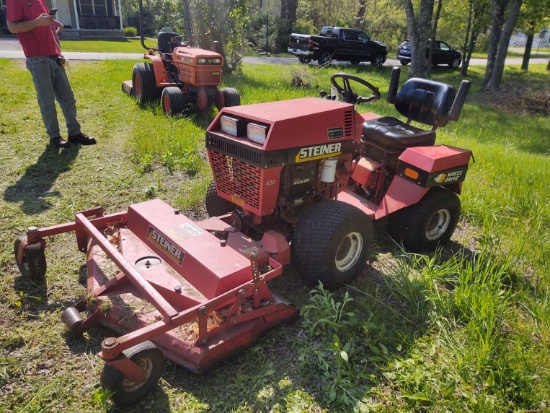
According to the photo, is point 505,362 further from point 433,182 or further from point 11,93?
point 11,93

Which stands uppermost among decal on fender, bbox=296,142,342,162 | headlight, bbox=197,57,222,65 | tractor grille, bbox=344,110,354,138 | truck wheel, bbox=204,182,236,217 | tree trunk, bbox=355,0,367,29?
tree trunk, bbox=355,0,367,29

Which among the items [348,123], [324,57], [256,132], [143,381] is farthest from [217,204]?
[324,57]

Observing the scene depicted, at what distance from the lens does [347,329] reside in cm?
263

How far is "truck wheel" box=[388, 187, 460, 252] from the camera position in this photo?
3.51m

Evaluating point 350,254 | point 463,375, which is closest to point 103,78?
point 350,254

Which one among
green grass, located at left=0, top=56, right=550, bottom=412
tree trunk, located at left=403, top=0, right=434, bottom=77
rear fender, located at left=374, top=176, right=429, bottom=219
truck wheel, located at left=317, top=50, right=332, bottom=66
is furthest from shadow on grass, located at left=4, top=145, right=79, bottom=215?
truck wheel, located at left=317, top=50, right=332, bottom=66

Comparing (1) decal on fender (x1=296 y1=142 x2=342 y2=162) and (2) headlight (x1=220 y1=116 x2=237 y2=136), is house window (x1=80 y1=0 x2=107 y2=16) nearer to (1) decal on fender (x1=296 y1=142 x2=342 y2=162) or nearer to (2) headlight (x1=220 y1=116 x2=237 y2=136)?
(2) headlight (x1=220 y1=116 x2=237 y2=136)

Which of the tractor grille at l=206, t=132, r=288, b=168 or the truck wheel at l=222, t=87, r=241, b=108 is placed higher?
the tractor grille at l=206, t=132, r=288, b=168

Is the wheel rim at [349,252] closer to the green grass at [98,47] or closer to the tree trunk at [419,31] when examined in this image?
the tree trunk at [419,31]

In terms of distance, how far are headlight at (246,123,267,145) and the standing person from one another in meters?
3.50

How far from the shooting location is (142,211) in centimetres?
297

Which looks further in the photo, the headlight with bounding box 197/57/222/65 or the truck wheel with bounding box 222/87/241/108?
the truck wheel with bounding box 222/87/241/108

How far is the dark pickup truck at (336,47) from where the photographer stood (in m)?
17.5

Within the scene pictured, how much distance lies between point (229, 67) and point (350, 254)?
10530mm
